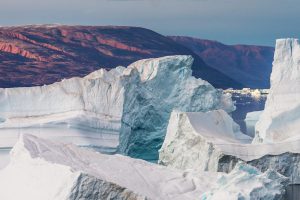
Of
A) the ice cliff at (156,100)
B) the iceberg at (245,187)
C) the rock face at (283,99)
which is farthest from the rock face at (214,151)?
the ice cliff at (156,100)

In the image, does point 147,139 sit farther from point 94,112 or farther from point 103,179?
point 103,179

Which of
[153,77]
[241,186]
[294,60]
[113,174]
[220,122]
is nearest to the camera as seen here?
[241,186]

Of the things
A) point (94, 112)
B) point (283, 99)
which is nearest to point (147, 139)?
point (94, 112)

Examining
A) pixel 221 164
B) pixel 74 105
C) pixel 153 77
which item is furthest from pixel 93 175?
pixel 153 77

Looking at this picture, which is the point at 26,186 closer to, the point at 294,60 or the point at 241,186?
the point at 241,186

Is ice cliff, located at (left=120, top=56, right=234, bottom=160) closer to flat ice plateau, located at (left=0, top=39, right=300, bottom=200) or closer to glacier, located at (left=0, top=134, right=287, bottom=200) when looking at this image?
flat ice plateau, located at (left=0, top=39, right=300, bottom=200)

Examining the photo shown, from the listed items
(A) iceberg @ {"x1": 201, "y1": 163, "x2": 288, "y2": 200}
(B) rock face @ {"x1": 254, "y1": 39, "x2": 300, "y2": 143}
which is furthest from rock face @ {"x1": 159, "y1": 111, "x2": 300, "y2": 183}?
(A) iceberg @ {"x1": 201, "y1": 163, "x2": 288, "y2": 200}
